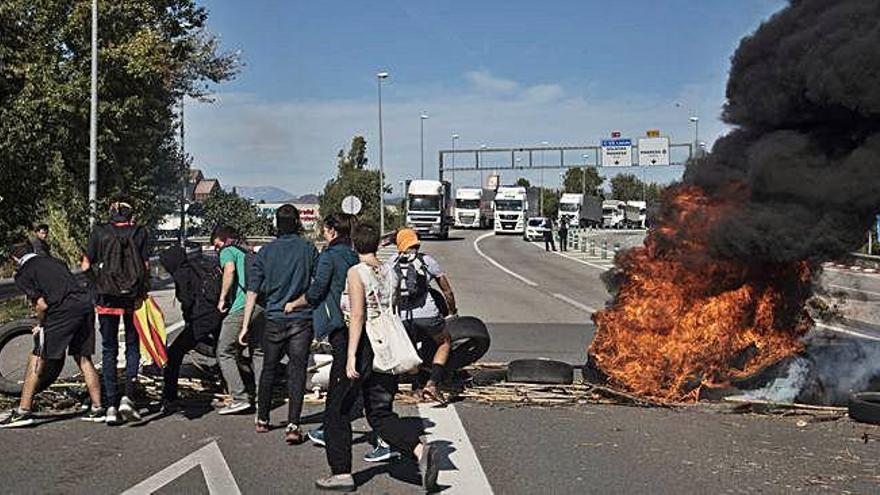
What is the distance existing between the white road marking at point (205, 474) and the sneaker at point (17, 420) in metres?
1.73

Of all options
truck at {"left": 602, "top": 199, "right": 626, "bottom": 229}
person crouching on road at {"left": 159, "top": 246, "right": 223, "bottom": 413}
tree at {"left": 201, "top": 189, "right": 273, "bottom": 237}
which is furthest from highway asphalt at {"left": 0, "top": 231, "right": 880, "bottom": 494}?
truck at {"left": 602, "top": 199, "right": 626, "bottom": 229}

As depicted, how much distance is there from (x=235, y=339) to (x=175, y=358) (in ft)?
2.07

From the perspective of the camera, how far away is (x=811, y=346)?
8805 millimetres

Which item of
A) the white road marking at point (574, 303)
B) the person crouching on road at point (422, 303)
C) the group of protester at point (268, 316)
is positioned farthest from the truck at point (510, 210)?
the group of protester at point (268, 316)

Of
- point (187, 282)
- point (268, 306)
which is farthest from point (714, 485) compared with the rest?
point (187, 282)

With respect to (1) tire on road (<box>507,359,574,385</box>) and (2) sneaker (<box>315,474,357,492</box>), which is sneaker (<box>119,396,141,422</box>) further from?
(1) tire on road (<box>507,359,574,385</box>)

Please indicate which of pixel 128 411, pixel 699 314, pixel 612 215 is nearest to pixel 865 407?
pixel 699 314

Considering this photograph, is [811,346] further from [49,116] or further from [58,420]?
[49,116]

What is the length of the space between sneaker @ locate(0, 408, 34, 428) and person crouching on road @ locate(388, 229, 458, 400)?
3130 millimetres

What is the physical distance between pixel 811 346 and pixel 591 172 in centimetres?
11757

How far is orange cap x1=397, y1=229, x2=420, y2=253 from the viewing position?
8250 mm

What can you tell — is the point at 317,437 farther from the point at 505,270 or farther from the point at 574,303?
the point at 505,270

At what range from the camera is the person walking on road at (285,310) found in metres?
7.24

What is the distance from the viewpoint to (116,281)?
7.57 m
